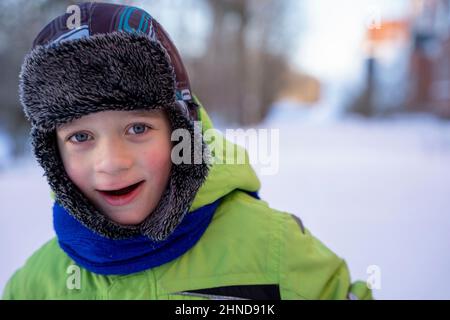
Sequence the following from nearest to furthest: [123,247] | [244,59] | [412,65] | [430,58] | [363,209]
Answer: [123,247] < [363,209] < [244,59] < [430,58] < [412,65]

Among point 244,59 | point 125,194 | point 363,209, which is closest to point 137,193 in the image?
point 125,194

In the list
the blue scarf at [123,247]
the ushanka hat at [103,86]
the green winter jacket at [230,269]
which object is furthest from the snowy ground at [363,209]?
the ushanka hat at [103,86]

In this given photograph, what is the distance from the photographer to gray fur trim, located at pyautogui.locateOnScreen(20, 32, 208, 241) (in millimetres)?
854

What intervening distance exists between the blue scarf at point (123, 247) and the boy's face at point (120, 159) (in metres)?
0.07

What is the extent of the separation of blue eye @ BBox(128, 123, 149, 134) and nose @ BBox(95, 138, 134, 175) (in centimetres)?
3

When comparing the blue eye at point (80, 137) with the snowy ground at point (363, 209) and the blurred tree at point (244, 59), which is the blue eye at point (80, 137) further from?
the blurred tree at point (244, 59)

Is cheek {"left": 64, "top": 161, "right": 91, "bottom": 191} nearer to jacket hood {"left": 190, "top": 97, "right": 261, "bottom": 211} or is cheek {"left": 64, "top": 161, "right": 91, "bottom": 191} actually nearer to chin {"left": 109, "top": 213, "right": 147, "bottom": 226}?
chin {"left": 109, "top": 213, "right": 147, "bottom": 226}

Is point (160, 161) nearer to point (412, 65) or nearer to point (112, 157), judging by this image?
point (112, 157)

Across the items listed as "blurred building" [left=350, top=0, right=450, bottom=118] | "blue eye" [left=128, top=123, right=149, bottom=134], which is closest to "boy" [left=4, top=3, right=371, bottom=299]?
"blue eye" [left=128, top=123, right=149, bottom=134]

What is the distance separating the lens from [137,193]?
92cm

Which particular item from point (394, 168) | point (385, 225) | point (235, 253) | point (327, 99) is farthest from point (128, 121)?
point (327, 99)

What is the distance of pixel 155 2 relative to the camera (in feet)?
12.0

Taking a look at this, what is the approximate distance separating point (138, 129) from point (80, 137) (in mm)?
125
